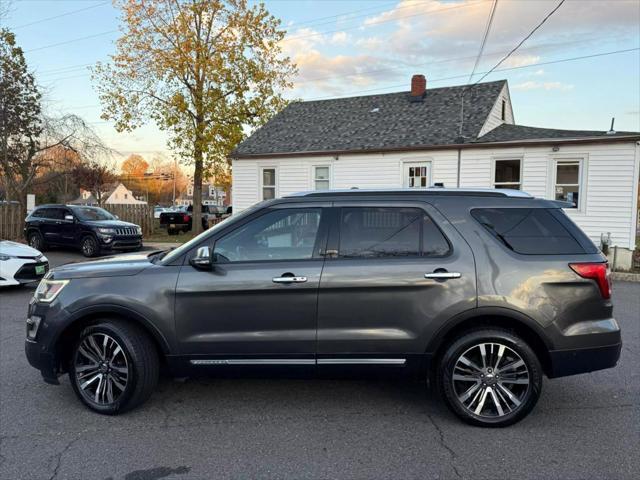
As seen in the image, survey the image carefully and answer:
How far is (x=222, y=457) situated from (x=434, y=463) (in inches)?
55.3

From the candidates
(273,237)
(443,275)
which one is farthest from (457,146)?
(273,237)

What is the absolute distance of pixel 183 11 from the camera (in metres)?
19.0

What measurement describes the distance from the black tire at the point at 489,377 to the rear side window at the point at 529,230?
69cm

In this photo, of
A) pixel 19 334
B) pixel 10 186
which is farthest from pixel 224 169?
pixel 19 334

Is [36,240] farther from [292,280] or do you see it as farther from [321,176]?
[292,280]

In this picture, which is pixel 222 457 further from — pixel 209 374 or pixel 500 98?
pixel 500 98

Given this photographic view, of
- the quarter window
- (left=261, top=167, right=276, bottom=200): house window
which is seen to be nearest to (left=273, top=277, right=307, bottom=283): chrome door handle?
the quarter window

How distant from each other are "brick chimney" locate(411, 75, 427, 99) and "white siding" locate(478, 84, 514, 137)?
2896 millimetres

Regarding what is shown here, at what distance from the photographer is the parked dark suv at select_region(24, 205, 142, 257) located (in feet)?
47.1

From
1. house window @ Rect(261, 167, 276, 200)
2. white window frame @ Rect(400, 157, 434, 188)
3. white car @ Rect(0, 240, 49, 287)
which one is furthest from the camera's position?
house window @ Rect(261, 167, 276, 200)

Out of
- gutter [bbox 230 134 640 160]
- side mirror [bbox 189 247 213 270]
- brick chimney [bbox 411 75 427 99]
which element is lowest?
side mirror [bbox 189 247 213 270]

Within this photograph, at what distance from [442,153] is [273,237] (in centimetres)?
1251

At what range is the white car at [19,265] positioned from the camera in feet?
29.2

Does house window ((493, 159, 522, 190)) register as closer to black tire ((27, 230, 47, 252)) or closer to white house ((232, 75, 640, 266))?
white house ((232, 75, 640, 266))
